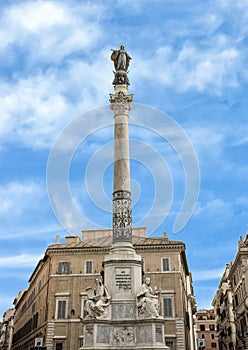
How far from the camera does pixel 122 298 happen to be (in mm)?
18047

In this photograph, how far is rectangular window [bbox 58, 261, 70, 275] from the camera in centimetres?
4225

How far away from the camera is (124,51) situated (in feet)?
80.6

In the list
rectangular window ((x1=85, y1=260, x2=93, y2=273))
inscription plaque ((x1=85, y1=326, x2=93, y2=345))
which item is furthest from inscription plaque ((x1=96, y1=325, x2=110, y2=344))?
rectangular window ((x1=85, y1=260, x2=93, y2=273))

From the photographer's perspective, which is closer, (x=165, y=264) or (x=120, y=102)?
(x=120, y=102)

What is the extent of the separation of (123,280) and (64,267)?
2517cm

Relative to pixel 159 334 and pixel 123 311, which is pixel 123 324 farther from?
pixel 159 334

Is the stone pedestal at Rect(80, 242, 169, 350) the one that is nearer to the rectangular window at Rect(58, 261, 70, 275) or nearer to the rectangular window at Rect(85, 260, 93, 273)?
the rectangular window at Rect(85, 260, 93, 273)

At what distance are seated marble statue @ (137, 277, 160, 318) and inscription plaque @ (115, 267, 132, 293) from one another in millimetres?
677

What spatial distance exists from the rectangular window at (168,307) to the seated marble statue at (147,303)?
22.5 m

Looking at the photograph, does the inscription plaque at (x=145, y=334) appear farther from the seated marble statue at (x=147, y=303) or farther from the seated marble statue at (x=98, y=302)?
the seated marble statue at (x=98, y=302)

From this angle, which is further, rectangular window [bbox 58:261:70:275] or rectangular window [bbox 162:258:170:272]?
rectangular window [bbox 58:261:70:275]

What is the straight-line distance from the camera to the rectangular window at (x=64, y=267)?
139 feet

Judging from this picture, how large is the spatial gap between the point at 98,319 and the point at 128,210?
5747 mm

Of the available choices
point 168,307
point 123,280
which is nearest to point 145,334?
point 123,280
